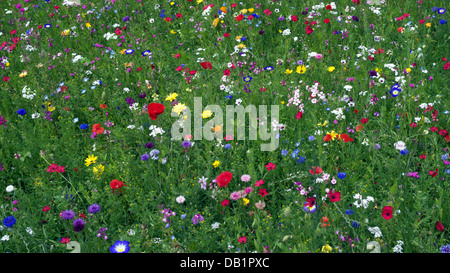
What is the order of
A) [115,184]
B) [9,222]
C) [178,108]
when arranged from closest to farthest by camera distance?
[9,222] < [115,184] < [178,108]

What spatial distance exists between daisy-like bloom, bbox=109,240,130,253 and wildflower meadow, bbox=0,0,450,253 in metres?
0.01

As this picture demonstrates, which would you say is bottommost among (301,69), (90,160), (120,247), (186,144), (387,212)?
(120,247)

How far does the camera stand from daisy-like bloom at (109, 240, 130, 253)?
2.08m

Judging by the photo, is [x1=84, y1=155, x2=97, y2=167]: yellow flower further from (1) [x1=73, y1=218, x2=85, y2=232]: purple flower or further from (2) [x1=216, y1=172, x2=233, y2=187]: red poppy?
(2) [x1=216, y1=172, x2=233, y2=187]: red poppy

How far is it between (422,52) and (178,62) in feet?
7.47

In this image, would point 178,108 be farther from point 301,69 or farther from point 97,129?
point 301,69

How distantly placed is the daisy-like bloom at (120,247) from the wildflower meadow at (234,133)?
0.04ft

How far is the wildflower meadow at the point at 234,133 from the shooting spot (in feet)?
7.24

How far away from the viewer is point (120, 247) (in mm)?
2104

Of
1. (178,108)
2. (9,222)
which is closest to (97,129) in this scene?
(178,108)

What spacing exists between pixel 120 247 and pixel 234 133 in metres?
1.22

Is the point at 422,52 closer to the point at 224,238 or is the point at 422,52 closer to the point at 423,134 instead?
the point at 423,134

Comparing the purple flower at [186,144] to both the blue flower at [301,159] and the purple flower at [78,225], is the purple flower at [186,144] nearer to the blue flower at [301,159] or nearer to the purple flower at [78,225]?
the blue flower at [301,159]

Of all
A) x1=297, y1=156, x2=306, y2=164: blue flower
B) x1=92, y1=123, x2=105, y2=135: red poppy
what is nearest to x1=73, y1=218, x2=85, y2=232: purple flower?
x1=92, y1=123, x2=105, y2=135: red poppy
